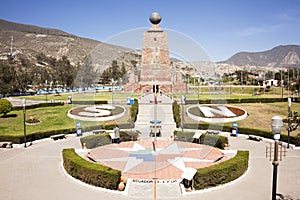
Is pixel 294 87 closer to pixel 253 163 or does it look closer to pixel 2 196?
pixel 253 163

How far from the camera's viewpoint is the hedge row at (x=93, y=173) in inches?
471

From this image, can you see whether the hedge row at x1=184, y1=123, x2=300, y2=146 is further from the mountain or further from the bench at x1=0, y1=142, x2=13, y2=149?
the mountain

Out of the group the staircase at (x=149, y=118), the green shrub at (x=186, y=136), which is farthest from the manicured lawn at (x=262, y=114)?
the green shrub at (x=186, y=136)

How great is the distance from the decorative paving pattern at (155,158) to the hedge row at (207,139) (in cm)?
36

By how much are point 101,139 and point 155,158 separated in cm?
485

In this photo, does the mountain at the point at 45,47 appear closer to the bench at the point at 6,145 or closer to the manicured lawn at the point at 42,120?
the manicured lawn at the point at 42,120

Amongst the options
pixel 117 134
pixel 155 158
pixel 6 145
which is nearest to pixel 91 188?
pixel 155 158

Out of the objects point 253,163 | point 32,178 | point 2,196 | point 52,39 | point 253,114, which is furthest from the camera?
point 52,39

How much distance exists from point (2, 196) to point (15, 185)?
1.19 metres

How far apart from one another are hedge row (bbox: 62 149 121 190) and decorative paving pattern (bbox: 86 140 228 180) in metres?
1.59

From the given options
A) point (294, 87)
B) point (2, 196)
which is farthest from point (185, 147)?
point (294, 87)

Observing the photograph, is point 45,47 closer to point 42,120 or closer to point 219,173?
point 42,120

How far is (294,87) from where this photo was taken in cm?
5778

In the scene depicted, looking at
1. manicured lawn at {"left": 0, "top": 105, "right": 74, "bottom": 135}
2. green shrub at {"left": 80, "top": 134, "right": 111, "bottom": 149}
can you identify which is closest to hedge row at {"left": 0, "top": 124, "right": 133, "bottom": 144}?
green shrub at {"left": 80, "top": 134, "right": 111, "bottom": 149}
